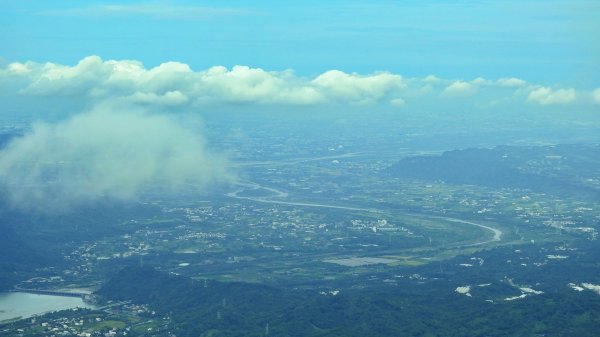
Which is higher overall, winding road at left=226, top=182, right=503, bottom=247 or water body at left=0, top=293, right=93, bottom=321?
winding road at left=226, top=182, right=503, bottom=247

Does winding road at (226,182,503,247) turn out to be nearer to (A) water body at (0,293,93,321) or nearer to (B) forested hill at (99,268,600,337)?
(B) forested hill at (99,268,600,337)

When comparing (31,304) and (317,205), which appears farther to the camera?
(317,205)

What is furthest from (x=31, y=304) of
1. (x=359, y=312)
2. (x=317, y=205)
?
(x=317, y=205)

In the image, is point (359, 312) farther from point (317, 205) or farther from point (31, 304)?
point (317, 205)

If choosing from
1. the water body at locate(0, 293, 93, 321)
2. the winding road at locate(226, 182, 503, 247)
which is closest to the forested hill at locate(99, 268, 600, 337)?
the water body at locate(0, 293, 93, 321)

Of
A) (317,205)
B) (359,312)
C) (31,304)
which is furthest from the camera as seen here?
(317,205)

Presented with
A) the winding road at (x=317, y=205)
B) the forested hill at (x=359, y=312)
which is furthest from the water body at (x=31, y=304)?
the winding road at (x=317, y=205)
